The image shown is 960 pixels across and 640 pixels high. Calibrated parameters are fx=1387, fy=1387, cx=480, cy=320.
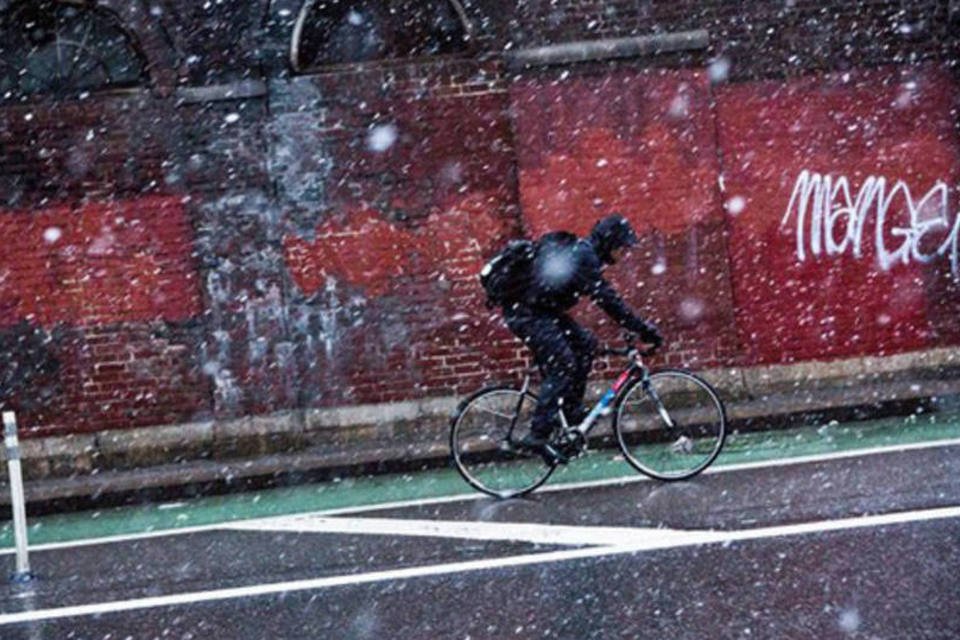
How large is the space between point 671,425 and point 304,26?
18.3ft

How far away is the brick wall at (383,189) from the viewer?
12297mm

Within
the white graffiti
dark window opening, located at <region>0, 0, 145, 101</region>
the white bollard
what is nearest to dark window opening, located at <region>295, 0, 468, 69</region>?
dark window opening, located at <region>0, 0, 145, 101</region>

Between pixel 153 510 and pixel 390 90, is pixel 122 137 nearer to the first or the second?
pixel 390 90

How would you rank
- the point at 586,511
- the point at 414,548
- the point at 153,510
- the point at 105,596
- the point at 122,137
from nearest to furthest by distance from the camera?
1. the point at 105,596
2. the point at 414,548
3. the point at 586,511
4. the point at 153,510
5. the point at 122,137

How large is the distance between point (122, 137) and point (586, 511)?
20.5ft

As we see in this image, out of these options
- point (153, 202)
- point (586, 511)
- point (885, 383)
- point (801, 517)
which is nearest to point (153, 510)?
point (153, 202)

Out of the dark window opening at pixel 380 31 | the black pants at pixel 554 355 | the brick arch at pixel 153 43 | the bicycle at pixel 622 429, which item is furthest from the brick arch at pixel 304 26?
the bicycle at pixel 622 429

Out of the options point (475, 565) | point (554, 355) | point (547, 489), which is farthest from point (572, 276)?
point (475, 565)

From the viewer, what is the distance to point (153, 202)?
40.5 ft

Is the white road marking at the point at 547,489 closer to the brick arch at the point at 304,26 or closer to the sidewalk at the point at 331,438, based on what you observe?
the sidewalk at the point at 331,438

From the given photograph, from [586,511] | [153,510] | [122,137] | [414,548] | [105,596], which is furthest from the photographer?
[122,137]

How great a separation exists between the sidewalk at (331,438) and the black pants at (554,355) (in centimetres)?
235

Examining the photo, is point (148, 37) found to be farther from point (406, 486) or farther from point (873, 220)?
point (873, 220)

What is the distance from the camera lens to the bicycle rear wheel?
910 centimetres
